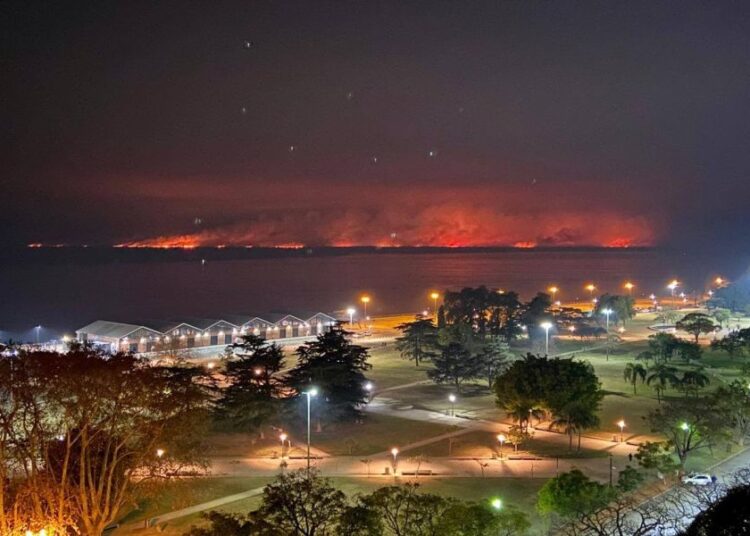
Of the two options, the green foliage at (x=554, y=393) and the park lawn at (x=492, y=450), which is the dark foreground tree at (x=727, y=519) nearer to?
the park lawn at (x=492, y=450)

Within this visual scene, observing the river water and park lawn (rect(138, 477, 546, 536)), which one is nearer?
park lawn (rect(138, 477, 546, 536))

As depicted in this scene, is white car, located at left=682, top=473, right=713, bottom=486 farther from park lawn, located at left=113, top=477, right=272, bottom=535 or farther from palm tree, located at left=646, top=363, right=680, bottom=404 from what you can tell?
palm tree, located at left=646, top=363, right=680, bottom=404

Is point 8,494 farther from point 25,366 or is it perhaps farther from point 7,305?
point 7,305

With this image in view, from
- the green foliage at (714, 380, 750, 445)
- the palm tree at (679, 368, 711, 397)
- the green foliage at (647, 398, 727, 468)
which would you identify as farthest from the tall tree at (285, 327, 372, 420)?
the palm tree at (679, 368, 711, 397)

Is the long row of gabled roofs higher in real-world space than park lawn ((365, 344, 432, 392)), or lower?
higher

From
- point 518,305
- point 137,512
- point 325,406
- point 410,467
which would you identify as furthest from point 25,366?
point 518,305

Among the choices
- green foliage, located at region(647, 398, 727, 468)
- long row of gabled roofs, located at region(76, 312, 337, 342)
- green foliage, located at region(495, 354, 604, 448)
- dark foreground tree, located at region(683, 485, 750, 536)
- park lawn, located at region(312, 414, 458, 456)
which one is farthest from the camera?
long row of gabled roofs, located at region(76, 312, 337, 342)
